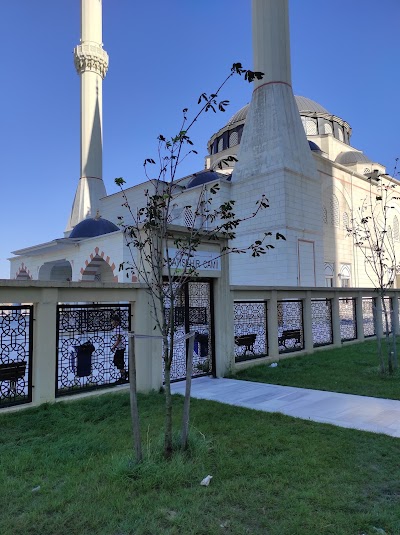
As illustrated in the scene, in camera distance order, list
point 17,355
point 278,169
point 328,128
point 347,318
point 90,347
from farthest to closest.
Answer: point 328,128, point 278,169, point 347,318, point 90,347, point 17,355

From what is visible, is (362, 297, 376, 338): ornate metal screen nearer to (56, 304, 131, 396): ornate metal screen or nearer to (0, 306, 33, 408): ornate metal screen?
(56, 304, 131, 396): ornate metal screen

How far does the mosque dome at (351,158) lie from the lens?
3386 centimetres

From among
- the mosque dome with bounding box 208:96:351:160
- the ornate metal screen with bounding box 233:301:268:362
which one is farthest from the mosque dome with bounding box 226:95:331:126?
the ornate metal screen with bounding box 233:301:268:362

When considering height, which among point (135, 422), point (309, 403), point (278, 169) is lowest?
point (309, 403)

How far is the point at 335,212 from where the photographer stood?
25844mm

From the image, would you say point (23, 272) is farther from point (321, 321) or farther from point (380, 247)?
point (380, 247)

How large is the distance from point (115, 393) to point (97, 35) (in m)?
34.8

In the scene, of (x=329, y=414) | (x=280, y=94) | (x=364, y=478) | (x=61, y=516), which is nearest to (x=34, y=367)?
(x=61, y=516)

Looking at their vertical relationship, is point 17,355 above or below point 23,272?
below

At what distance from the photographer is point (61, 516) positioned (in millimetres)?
2727

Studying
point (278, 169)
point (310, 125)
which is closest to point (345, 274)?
point (278, 169)

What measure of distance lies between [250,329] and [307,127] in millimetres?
30982

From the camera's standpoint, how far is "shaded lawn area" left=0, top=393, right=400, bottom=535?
2639 millimetres

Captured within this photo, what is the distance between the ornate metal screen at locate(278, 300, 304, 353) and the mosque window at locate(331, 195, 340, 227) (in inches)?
648
